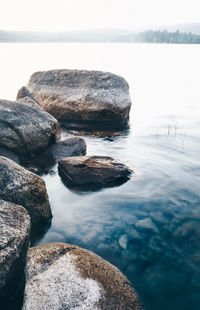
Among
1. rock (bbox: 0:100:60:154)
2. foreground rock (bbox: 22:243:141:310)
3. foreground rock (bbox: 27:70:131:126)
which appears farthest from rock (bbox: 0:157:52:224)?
foreground rock (bbox: 27:70:131:126)

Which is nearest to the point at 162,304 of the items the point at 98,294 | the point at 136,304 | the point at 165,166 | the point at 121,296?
the point at 136,304

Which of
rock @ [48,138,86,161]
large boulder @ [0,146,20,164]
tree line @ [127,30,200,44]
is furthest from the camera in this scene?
tree line @ [127,30,200,44]

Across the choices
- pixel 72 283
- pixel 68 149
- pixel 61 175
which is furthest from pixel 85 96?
pixel 72 283

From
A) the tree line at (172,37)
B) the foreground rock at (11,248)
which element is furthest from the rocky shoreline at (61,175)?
the tree line at (172,37)

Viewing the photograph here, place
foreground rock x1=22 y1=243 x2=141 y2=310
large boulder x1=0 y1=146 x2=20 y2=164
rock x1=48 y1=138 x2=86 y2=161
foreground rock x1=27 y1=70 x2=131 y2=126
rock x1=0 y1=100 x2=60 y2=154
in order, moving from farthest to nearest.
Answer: foreground rock x1=27 y1=70 x2=131 y2=126
rock x1=48 y1=138 x2=86 y2=161
rock x1=0 y1=100 x2=60 y2=154
large boulder x1=0 y1=146 x2=20 y2=164
foreground rock x1=22 y1=243 x2=141 y2=310

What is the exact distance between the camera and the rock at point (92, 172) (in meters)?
6.70

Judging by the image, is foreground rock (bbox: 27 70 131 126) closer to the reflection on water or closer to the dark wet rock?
the reflection on water

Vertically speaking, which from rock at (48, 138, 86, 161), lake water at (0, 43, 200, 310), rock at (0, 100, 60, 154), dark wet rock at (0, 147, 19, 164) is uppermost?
rock at (0, 100, 60, 154)

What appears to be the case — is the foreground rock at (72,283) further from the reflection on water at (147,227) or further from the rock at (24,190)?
the rock at (24,190)

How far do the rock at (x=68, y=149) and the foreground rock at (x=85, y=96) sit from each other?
3.07m

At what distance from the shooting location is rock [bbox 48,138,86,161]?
830 cm

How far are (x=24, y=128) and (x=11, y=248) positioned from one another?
4897 mm

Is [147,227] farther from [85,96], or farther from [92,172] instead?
[85,96]

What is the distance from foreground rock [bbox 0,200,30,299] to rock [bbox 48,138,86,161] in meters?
4.32
